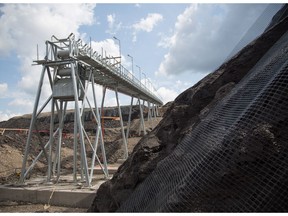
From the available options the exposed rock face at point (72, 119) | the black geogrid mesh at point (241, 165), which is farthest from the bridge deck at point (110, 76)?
the exposed rock face at point (72, 119)

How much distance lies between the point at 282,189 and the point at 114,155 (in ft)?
72.8

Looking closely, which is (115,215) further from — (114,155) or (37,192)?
(114,155)

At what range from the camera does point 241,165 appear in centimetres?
361

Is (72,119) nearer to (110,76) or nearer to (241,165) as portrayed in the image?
(110,76)

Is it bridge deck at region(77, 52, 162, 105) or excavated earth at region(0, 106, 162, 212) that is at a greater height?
bridge deck at region(77, 52, 162, 105)

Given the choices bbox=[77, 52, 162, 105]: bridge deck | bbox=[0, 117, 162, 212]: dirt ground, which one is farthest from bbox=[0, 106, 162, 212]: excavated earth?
bbox=[77, 52, 162, 105]: bridge deck

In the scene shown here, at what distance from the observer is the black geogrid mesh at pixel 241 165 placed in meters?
3.37

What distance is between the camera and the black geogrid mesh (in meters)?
3.37

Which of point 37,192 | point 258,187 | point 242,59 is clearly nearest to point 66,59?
point 37,192

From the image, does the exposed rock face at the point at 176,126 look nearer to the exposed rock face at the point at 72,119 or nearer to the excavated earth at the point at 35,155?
the excavated earth at the point at 35,155

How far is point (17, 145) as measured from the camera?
25.1 metres

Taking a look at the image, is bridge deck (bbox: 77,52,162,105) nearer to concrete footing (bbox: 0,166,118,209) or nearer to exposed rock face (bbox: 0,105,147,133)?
concrete footing (bbox: 0,166,118,209)

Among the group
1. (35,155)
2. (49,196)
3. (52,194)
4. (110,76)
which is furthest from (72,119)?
(52,194)

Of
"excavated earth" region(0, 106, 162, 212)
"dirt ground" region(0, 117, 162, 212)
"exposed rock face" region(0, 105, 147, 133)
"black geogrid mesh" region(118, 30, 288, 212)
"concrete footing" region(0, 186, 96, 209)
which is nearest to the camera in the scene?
"black geogrid mesh" region(118, 30, 288, 212)
